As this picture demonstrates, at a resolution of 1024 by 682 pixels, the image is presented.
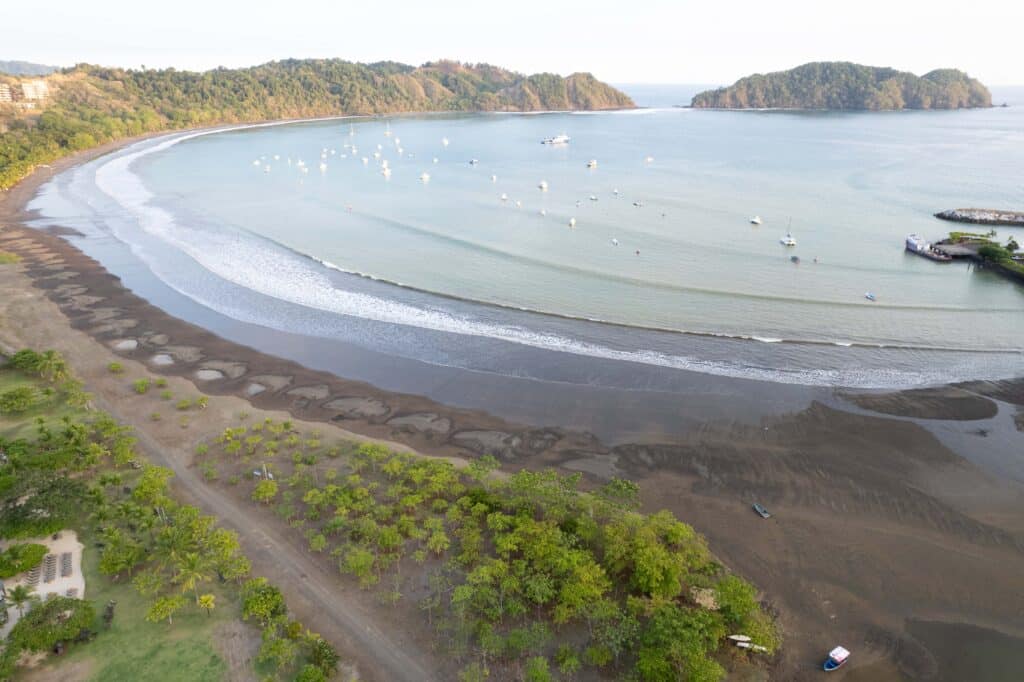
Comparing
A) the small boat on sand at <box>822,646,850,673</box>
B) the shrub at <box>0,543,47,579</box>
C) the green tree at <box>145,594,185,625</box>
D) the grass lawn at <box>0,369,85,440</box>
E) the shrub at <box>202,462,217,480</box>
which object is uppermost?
the grass lawn at <box>0,369,85,440</box>

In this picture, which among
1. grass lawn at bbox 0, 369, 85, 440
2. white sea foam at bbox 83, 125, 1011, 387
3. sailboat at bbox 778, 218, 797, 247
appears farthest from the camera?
sailboat at bbox 778, 218, 797, 247

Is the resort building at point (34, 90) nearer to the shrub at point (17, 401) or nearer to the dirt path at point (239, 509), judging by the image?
the dirt path at point (239, 509)

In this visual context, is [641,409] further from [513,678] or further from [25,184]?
[25,184]

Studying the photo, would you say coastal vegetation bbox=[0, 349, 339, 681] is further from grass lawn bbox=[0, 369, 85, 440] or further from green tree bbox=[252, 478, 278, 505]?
green tree bbox=[252, 478, 278, 505]

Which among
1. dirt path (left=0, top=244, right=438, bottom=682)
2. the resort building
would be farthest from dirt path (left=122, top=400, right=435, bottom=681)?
the resort building

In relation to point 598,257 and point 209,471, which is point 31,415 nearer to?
point 209,471

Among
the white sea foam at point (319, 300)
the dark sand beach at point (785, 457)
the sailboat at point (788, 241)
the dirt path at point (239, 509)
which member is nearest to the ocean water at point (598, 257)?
the white sea foam at point (319, 300)

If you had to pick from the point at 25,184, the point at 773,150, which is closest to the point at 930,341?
the point at 773,150
